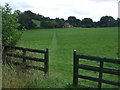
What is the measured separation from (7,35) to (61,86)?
12.6 ft

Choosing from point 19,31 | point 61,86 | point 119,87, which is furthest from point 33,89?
point 19,31

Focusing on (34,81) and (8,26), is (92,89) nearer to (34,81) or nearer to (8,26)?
(34,81)

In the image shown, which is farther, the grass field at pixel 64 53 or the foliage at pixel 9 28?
the foliage at pixel 9 28

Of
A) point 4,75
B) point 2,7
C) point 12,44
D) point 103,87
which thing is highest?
point 2,7

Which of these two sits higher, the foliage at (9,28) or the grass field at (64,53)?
the foliage at (9,28)

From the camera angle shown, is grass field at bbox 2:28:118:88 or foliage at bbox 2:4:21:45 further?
foliage at bbox 2:4:21:45

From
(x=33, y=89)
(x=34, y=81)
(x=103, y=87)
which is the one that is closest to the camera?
(x=33, y=89)

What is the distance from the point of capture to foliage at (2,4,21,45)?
762cm

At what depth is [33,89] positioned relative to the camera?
4684 millimetres

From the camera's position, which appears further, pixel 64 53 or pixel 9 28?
pixel 64 53

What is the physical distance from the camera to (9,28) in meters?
7.75

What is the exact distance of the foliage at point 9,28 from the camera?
25.0 feet

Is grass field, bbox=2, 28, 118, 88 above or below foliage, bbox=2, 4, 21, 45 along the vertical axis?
below

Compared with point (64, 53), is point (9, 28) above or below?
above
